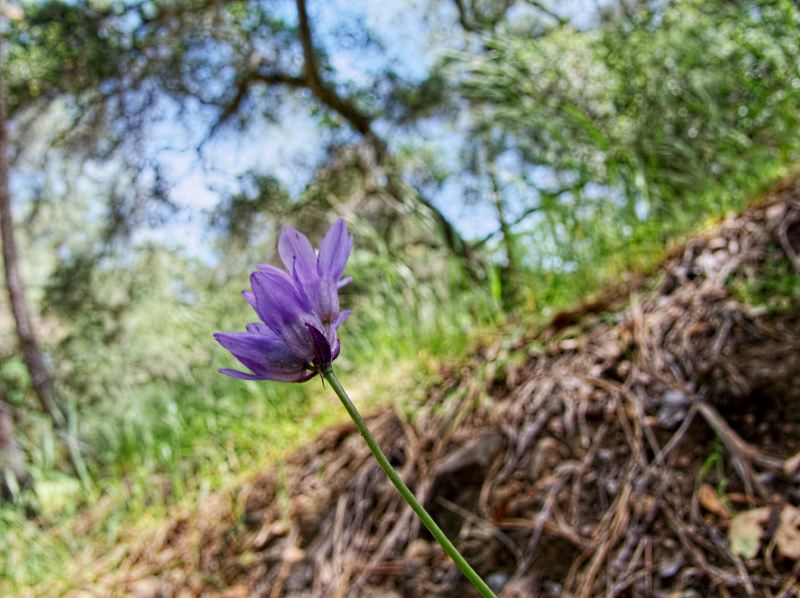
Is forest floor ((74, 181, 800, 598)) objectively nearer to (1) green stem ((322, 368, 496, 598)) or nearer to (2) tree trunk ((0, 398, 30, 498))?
(1) green stem ((322, 368, 496, 598))

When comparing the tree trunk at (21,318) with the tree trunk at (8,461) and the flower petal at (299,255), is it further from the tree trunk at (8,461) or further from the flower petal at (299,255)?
the flower petal at (299,255)

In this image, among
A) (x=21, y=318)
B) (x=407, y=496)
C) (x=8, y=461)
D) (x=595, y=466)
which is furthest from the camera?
(x=21, y=318)

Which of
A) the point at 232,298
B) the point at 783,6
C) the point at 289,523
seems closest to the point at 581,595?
the point at 289,523

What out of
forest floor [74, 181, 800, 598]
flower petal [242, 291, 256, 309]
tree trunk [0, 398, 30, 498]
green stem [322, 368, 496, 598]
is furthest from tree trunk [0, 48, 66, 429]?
green stem [322, 368, 496, 598]

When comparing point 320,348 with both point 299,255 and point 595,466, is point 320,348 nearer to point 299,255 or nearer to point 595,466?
point 299,255

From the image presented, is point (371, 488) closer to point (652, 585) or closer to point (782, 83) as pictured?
point (652, 585)

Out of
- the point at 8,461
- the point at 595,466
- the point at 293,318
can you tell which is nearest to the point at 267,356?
the point at 293,318

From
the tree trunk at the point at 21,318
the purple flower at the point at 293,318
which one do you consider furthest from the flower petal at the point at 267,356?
the tree trunk at the point at 21,318

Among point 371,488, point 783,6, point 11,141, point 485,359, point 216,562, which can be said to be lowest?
point 216,562
